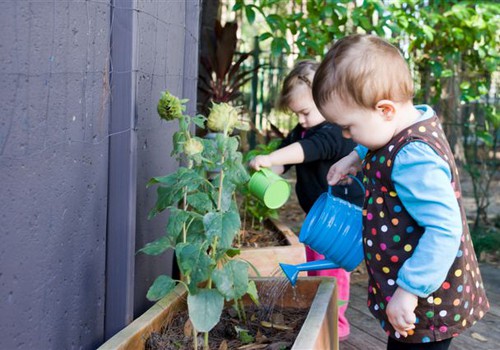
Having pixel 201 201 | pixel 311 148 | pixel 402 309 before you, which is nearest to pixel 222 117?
pixel 201 201

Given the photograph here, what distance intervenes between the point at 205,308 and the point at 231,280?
10cm

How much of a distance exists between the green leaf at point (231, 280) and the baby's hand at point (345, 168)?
0.57 metres

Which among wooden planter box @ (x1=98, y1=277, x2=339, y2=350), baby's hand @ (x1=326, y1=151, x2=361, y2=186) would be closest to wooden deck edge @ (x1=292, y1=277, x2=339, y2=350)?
wooden planter box @ (x1=98, y1=277, x2=339, y2=350)

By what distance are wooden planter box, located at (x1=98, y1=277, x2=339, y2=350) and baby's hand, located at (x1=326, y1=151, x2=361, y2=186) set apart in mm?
345

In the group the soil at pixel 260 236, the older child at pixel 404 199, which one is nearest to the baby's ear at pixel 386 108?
the older child at pixel 404 199

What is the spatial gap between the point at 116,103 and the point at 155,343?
0.68 meters

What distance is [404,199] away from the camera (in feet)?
5.83

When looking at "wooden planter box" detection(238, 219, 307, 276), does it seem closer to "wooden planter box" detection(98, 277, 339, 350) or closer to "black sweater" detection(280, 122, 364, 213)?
"black sweater" detection(280, 122, 364, 213)

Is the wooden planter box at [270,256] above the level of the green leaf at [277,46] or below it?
below

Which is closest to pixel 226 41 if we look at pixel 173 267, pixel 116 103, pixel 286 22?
pixel 286 22

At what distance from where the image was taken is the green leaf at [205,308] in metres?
1.82

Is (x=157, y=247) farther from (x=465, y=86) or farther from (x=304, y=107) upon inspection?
(x=465, y=86)

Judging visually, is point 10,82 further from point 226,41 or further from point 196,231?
point 226,41

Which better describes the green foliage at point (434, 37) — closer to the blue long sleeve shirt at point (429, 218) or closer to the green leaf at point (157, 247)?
the green leaf at point (157, 247)
